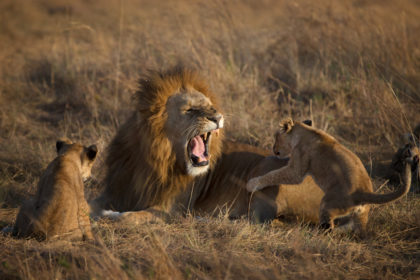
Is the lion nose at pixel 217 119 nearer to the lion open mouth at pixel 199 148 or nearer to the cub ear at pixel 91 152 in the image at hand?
the lion open mouth at pixel 199 148

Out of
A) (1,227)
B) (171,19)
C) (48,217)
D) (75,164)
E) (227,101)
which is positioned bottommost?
(1,227)

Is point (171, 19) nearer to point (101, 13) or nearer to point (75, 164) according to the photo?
point (101, 13)

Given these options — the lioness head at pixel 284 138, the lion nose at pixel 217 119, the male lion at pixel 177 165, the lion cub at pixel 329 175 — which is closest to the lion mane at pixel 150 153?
the male lion at pixel 177 165

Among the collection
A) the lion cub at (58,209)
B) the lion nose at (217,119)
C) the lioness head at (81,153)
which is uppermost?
the lion nose at (217,119)

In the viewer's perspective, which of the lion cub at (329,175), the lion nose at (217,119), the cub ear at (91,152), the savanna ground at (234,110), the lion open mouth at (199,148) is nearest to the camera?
the savanna ground at (234,110)

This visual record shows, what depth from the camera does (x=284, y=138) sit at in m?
4.40

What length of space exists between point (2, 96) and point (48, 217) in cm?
460

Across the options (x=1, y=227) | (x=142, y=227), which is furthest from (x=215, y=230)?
(x=1, y=227)

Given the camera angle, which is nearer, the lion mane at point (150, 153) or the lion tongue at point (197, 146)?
the lion mane at point (150, 153)

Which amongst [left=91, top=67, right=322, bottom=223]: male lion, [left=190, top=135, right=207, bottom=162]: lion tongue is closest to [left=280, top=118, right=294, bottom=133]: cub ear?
[left=91, top=67, right=322, bottom=223]: male lion

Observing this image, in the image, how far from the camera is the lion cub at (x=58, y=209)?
11.3ft

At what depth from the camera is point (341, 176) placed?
3705 millimetres

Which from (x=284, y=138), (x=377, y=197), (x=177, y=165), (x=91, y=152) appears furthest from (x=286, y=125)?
(x=91, y=152)

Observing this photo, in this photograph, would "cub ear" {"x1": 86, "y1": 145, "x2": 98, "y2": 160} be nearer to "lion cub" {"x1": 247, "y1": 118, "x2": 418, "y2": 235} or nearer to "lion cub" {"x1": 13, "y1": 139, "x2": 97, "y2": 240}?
"lion cub" {"x1": 13, "y1": 139, "x2": 97, "y2": 240}
